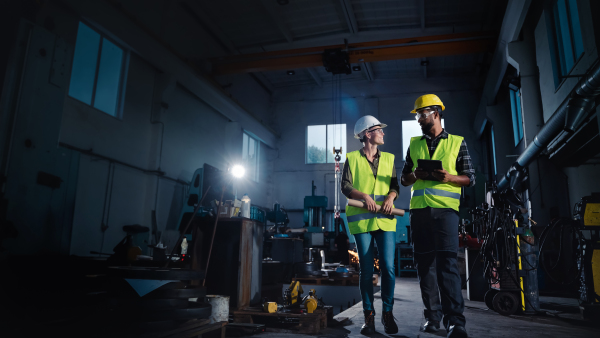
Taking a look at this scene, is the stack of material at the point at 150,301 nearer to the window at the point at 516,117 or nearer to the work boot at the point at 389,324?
the work boot at the point at 389,324

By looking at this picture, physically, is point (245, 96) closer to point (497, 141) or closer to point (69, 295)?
point (497, 141)

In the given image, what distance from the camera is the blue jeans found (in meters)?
2.73

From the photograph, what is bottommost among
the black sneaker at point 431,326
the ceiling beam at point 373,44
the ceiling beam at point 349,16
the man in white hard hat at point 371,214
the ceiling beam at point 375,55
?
the black sneaker at point 431,326

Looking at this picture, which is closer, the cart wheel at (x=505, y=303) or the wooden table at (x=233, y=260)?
the wooden table at (x=233, y=260)

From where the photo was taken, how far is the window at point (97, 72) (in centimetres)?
673

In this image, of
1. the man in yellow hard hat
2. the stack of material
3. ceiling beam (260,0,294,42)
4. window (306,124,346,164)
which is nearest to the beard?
the man in yellow hard hat

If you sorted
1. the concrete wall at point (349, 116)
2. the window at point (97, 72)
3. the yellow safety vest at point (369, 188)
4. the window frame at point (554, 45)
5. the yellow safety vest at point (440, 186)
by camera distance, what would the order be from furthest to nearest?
the concrete wall at point (349, 116) → the window at point (97, 72) → the window frame at point (554, 45) → the yellow safety vest at point (369, 188) → the yellow safety vest at point (440, 186)

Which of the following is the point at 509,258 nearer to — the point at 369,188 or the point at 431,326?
the point at 431,326

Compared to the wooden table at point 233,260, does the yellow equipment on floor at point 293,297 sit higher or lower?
lower

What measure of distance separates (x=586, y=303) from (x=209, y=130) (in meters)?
9.13

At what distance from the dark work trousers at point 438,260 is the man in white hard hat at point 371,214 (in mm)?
198

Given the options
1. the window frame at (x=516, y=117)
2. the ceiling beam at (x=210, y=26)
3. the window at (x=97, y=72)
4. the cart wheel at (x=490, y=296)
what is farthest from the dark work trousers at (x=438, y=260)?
the ceiling beam at (x=210, y=26)

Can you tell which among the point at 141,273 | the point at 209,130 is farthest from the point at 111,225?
the point at 141,273

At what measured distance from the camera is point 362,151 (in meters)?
3.03
